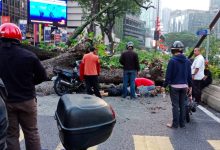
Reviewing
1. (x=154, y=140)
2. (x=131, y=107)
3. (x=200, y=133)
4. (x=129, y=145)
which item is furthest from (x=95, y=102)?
(x=131, y=107)

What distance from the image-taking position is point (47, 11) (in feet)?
103

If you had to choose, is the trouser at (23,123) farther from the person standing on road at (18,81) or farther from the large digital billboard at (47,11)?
the large digital billboard at (47,11)

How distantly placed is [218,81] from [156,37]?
18646mm

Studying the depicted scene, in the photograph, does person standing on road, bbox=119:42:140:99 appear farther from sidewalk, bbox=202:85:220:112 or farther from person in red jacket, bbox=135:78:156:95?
sidewalk, bbox=202:85:220:112

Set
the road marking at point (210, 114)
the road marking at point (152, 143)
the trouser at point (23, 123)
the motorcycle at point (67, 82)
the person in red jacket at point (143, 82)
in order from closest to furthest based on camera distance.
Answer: the trouser at point (23, 123)
the road marking at point (152, 143)
the road marking at point (210, 114)
the motorcycle at point (67, 82)
the person in red jacket at point (143, 82)

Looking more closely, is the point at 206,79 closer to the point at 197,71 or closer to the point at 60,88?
the point at 197,71

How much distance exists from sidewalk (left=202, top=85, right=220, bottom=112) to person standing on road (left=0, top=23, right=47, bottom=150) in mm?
→ 6885

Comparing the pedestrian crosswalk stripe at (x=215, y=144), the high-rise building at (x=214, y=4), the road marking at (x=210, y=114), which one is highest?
the high-rise building at (x=214, y=4)

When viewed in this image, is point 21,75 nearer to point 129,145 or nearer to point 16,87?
point 16,87

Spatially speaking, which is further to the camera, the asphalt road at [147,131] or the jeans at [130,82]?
the jeans at [130,82]

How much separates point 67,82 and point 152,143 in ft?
20.9

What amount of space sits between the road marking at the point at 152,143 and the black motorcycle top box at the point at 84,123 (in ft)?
9.47

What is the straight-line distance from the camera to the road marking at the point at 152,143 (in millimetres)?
6027

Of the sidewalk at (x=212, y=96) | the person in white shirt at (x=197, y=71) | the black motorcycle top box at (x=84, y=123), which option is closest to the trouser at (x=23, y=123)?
the black motorcycle top box at (x=84, y=123)
